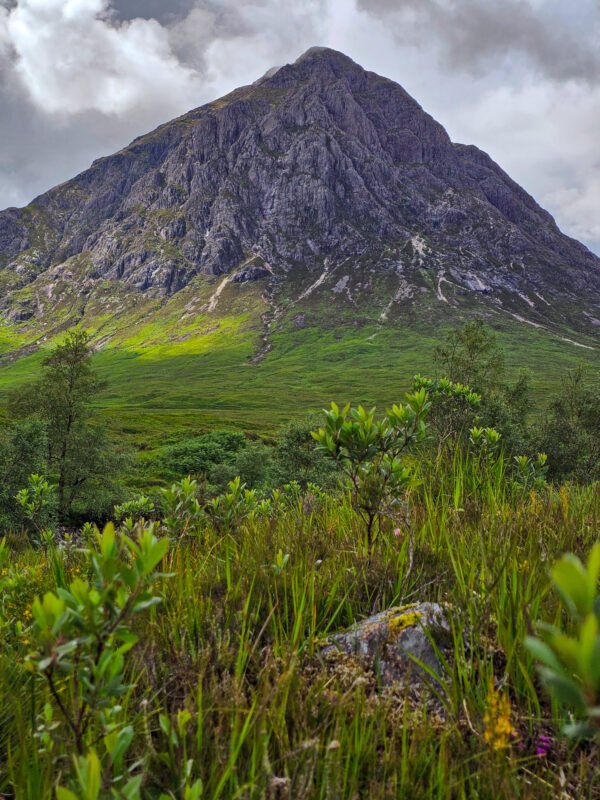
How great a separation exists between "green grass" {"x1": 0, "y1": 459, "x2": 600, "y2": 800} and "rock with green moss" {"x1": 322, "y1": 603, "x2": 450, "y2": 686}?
95 millimetres

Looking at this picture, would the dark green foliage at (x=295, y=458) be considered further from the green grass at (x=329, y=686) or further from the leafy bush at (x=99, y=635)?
the leafy bush at (x=99, y=635)

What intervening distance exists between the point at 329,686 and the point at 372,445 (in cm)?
186


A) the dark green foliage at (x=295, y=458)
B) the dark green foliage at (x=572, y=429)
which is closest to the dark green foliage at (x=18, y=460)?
the dark green foliage at (x=295, y=458)

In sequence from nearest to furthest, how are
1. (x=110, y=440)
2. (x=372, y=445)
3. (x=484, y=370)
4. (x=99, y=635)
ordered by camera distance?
(x=99, y=635) → (x=372, y=445) → (x=110, y=440) → (x=484, y=370)

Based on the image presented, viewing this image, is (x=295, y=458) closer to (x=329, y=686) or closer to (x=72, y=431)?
(x=72, y=431)

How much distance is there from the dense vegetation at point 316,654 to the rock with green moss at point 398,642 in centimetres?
8

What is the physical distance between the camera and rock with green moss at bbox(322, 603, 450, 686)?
7.62 feet

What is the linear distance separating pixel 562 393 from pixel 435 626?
52.1 metres

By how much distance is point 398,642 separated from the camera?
234 centimetres

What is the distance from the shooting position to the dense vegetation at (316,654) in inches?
58.2

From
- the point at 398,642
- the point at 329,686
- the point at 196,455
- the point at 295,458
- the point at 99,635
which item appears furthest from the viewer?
the point at 196,455

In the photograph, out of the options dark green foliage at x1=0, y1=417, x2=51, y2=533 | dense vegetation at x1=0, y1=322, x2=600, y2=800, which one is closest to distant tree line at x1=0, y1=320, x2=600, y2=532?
dark green foliage at x1=0, y1=417, x2=51, y2=533

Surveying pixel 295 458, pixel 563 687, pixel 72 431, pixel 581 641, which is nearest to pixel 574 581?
pixel 581 641

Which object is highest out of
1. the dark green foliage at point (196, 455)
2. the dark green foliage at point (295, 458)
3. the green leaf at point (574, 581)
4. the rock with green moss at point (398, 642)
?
the green leaf at point (574, 581)
